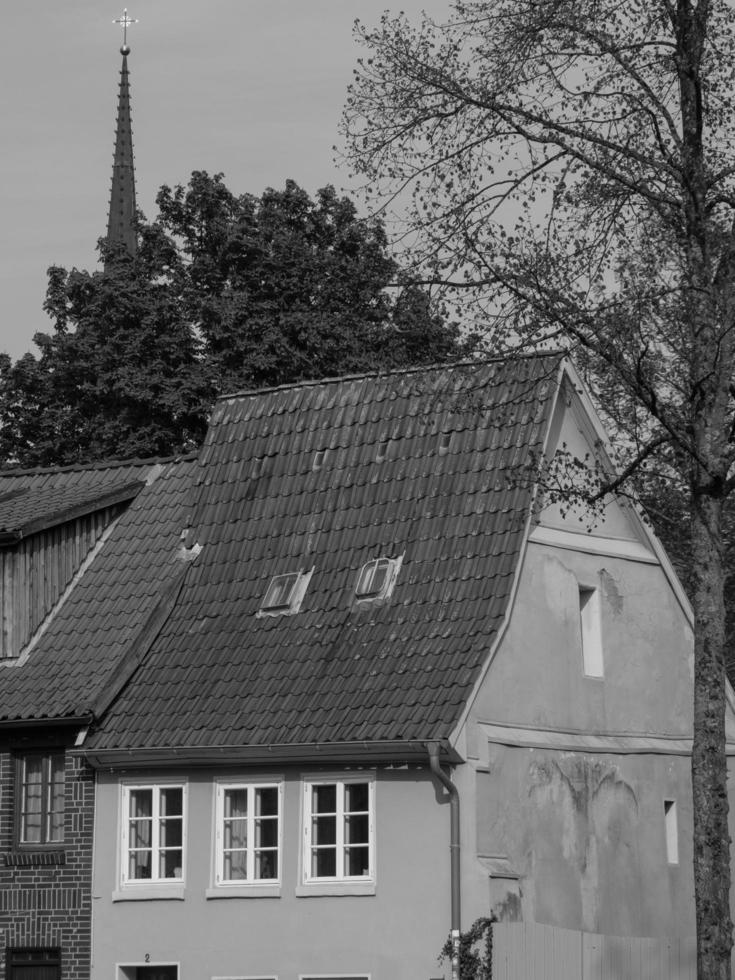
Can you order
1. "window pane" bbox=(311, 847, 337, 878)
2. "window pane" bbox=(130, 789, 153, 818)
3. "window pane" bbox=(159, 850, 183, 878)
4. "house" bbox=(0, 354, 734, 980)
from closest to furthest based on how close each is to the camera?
1. "house" bbox=(0, 354, 734, 980)
2. "window pane" bbox=(311, 847, 337, 878)
3. "window pane" bbox=(159, 850, 183, 878)
4. "window pane" bbox=(130, 789, 153, 818)

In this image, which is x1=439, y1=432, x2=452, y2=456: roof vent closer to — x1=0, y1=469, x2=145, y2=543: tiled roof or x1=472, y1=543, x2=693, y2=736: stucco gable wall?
x1=472, y1=543, x2=693, y2=736: stucco gable wall

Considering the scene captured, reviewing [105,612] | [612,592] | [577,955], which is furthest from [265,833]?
[612,592]

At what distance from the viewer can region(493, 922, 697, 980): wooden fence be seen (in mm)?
23125

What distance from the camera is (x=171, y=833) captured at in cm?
2555

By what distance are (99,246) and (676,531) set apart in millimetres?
17354

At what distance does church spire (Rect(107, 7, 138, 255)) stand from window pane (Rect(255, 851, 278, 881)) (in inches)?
1320

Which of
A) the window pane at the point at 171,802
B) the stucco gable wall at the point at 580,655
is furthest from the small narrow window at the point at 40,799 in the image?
the stucco gable wall at the point at 580,655

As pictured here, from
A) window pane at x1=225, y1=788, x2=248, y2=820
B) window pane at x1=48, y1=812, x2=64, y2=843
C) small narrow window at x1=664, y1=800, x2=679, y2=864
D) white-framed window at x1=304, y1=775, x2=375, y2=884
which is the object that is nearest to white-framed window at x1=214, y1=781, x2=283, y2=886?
window pane at x1=225, y1=788, x2=248, y2=820

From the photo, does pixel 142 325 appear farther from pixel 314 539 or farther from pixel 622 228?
pixel 622 228

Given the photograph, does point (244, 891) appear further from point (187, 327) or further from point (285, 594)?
point (187, 327)

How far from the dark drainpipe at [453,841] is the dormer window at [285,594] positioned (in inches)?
145

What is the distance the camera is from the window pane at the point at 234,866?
82.4 ft

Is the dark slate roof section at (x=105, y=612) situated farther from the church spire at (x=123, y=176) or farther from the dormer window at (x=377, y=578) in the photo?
the church spire at (x=123, y=176)

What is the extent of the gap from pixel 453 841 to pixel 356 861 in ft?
4.88
